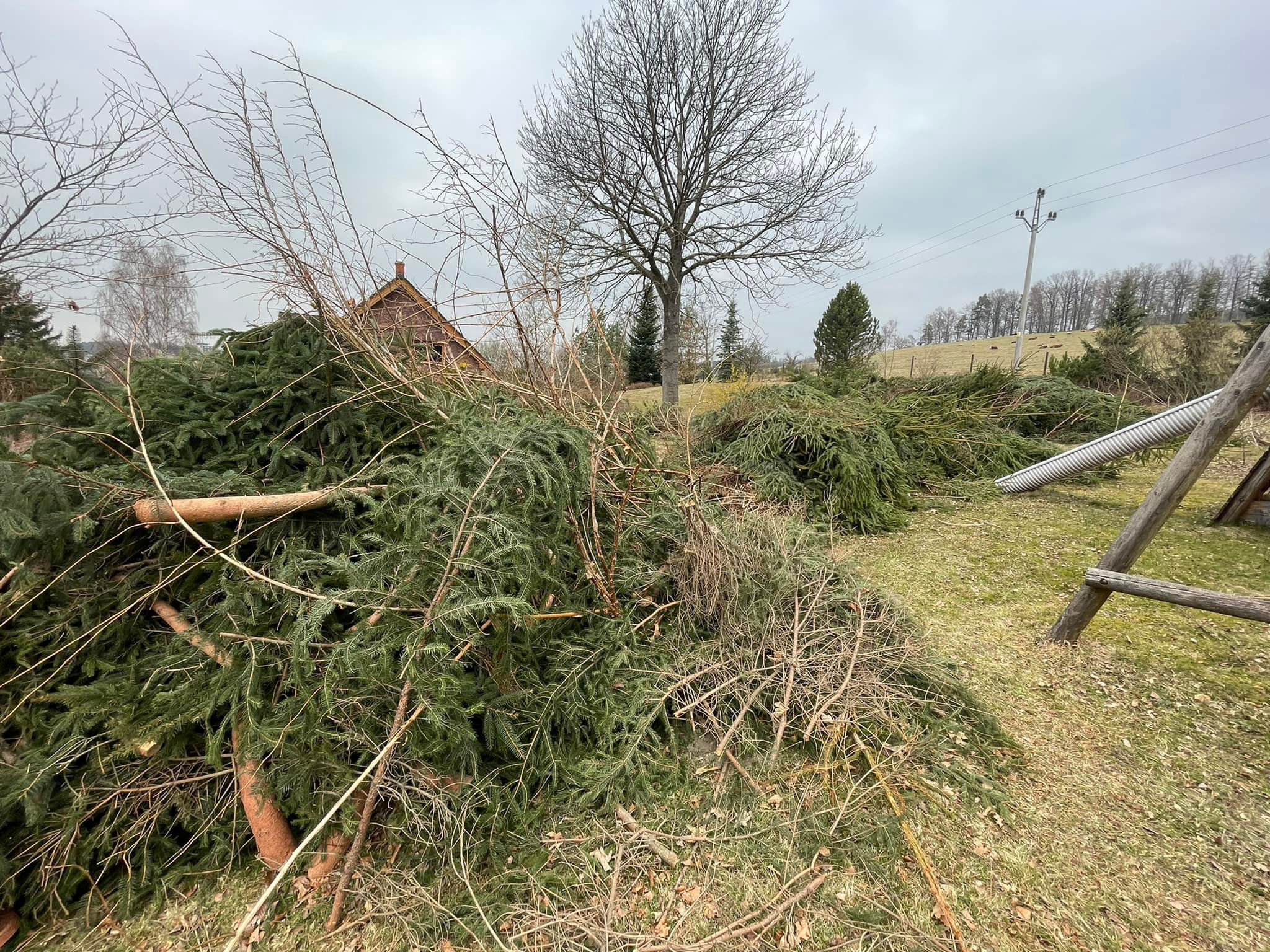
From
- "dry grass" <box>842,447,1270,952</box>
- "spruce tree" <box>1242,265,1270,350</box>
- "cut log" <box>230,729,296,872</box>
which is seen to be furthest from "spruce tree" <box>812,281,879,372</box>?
"cut log" <box>230,729,296,872</box>

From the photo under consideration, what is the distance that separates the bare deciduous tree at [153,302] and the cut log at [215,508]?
89 cm

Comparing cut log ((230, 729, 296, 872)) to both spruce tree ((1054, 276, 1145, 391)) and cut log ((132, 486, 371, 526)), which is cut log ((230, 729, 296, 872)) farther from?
spruce tree ((1054, 276, 1145, 391))

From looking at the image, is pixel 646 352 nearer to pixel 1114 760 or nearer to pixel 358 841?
pixel 1114 760

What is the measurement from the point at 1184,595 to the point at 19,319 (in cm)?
1318

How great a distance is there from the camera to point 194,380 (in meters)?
2.54

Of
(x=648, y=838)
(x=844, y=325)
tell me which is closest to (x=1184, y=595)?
(x=648, y=838)

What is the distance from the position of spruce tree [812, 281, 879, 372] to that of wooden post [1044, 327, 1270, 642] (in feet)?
64.6

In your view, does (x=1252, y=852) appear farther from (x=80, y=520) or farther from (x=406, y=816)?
(x=80, y=520)

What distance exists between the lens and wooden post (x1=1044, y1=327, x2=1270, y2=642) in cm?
302

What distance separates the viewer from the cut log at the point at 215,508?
2018 mm

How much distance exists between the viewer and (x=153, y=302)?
356 cm

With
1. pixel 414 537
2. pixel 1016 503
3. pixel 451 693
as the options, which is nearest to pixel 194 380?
pixel 414 537

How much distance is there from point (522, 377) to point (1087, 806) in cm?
353

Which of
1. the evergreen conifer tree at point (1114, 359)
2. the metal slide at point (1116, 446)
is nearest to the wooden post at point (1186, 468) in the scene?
the metal slide at point (1116, 446)
